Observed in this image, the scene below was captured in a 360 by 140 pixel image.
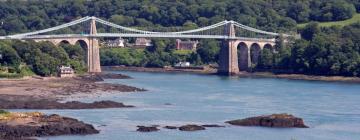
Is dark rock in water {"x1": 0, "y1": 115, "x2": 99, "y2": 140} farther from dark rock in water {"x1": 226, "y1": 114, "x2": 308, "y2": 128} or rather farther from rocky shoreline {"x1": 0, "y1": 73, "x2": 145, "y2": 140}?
dark rock in water {"x1": 226, "y1": 114, "x2": 308, "y2": 128}

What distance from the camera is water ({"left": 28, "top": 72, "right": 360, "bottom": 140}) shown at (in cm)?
4597

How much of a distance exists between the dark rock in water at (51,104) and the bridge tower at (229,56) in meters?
41.1

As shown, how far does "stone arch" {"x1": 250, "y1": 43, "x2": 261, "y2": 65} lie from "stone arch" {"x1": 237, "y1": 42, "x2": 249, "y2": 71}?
0.81 meters

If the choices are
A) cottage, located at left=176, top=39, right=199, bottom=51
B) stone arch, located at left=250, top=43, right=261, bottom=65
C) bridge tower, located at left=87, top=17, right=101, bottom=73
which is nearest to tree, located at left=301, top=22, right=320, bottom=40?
stone arch, located at left=250, top=43, right=261, bottom=65

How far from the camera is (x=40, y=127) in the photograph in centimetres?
4400

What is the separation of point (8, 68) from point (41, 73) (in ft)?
8.33

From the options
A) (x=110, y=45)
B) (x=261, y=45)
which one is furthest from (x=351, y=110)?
(x=110, y=45)

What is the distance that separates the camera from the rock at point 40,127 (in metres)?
42.8

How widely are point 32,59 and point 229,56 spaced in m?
27.5

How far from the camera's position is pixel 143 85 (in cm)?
7462

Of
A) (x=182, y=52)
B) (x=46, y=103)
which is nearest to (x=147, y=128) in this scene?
(x=46, y=103)

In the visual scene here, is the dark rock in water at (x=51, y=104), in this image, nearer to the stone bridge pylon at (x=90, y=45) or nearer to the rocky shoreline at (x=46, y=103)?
the rocky shoreline at (x=46, y=103)

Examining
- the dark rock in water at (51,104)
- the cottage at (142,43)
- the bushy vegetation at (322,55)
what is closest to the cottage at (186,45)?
the cottage at (142,43)

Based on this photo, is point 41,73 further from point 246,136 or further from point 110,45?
point 110,45
